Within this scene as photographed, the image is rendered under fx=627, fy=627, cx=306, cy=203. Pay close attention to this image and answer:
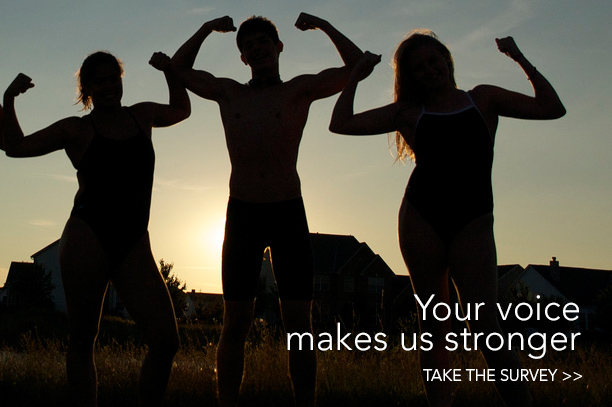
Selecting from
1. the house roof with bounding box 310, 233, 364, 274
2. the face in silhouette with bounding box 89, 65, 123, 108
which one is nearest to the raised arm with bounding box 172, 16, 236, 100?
the face in silhouette with bounding box 89, 65, 123, 108

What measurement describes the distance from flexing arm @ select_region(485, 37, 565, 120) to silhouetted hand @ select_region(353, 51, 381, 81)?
2.38 feet

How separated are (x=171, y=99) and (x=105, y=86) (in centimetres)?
52

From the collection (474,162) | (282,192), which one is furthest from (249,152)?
(474,162)

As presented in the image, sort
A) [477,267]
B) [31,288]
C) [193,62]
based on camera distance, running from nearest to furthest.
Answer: [477,267] → [193,62] → [31,288]

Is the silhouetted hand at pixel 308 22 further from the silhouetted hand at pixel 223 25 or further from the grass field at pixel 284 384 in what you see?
the grass field at pixel 284 384

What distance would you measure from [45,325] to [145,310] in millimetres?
20483

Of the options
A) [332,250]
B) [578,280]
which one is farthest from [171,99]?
[578,280]

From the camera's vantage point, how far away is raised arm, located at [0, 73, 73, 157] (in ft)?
12.7

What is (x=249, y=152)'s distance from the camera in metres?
4.23

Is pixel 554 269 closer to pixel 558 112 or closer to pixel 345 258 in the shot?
pixel 345 258

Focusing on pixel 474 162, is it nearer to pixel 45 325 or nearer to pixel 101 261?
pixel 101 261

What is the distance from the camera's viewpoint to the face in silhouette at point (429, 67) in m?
3.86

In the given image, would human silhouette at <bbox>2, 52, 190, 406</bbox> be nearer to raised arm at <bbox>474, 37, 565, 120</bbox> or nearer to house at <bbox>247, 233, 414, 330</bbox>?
raised arm at <bbox>474, 37, 565, 120</bbox>

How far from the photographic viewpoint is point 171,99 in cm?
440
